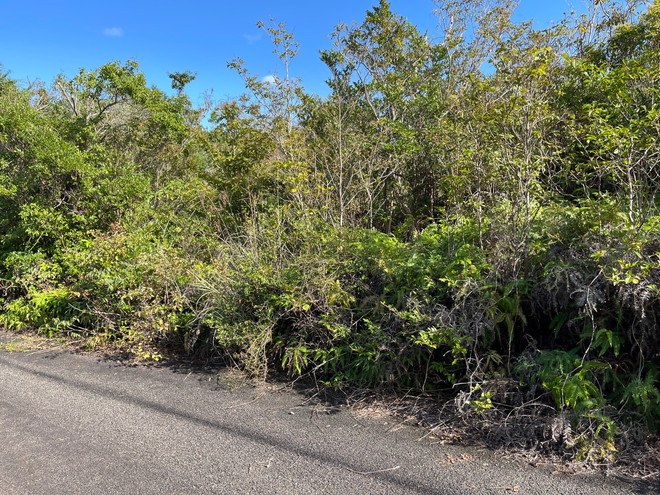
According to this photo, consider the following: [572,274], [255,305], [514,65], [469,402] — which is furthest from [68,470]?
[514,65]

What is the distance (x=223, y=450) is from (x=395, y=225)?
536 cm

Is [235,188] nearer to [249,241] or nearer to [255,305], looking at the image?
[249,241]

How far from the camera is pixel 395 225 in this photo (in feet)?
26.2

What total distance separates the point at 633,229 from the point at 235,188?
7224mm

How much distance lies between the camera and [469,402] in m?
3.49

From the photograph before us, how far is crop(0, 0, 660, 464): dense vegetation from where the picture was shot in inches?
139

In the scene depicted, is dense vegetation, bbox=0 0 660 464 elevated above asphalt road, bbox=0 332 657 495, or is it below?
above

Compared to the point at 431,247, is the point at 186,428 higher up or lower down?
lower down

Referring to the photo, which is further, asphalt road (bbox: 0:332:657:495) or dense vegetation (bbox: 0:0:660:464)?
dense vegetation (bbox: 0:0:660:464)

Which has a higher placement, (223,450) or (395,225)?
(395,225)

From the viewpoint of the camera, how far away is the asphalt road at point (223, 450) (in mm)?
2852

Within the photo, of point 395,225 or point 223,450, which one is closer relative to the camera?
point 223,450

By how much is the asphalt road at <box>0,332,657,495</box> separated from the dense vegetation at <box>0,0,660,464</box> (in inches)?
18.1

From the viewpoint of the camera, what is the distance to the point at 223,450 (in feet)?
11.0
